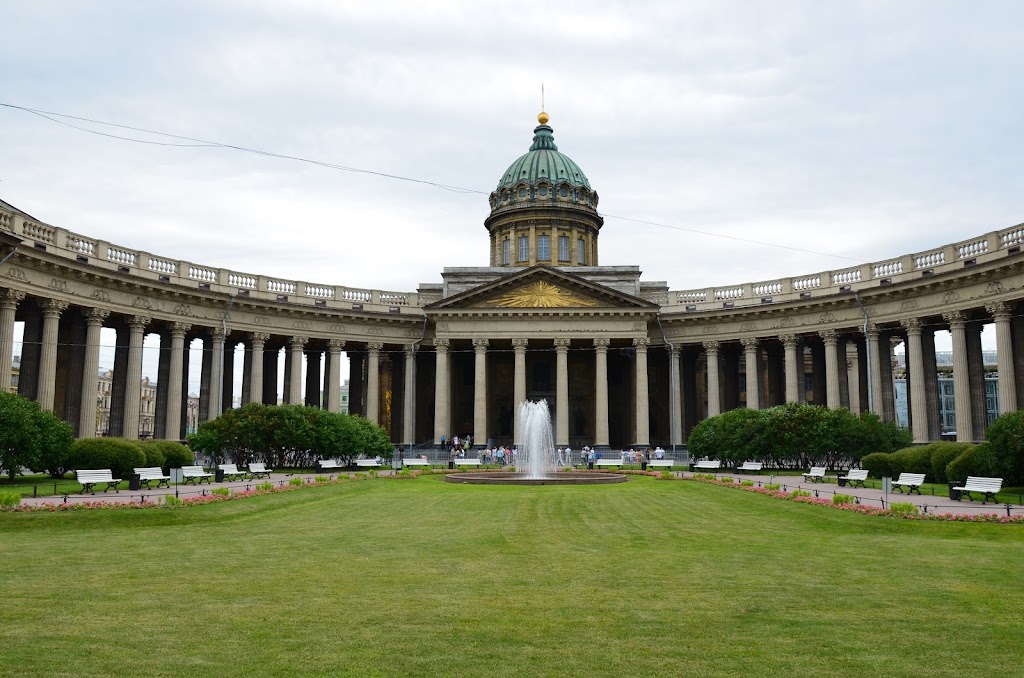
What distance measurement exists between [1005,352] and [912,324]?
6687mm

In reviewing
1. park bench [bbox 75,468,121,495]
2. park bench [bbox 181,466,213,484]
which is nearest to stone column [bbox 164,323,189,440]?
park bench [bbox 181,466,213,484]

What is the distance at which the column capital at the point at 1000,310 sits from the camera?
1880 inches

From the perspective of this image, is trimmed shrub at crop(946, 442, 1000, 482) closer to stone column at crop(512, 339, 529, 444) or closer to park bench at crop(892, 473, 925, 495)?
park bench at crop(892, 473, 925, 495)

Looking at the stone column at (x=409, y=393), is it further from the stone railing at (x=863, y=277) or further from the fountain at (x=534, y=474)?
the stone railing at (x=863, y=277)

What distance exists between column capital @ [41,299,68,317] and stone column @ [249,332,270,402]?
15.4m

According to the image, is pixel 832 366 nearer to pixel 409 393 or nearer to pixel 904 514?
pixel 409 393

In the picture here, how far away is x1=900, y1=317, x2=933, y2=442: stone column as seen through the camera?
53.7 meters

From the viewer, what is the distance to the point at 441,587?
13219mm

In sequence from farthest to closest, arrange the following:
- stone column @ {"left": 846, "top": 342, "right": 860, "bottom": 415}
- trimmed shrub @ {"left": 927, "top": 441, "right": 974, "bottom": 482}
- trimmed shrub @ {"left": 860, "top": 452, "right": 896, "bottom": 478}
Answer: stone column @ {"left": 846, "top": 342, "right": 860, "bottom": 415} < trimmed shrub @ {"left": 860, "top": 452, "right": 896, "bottom": 478} < trimmed shrub @ {"left": 927, "top": 441, "right": 974, "bottom": 482}

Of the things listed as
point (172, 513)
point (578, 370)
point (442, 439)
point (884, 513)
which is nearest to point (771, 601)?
point (884, 513)

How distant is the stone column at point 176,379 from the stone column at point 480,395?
2136 cm

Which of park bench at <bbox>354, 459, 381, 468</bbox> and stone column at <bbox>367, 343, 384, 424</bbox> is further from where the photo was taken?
stone column at <bbox>367, 343, 384, 424</bbox>

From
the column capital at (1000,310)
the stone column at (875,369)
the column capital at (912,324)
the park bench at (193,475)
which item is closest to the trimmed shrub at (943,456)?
the column capital at (1000,310)

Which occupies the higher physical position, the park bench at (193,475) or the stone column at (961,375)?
the stone column at (961,375)
